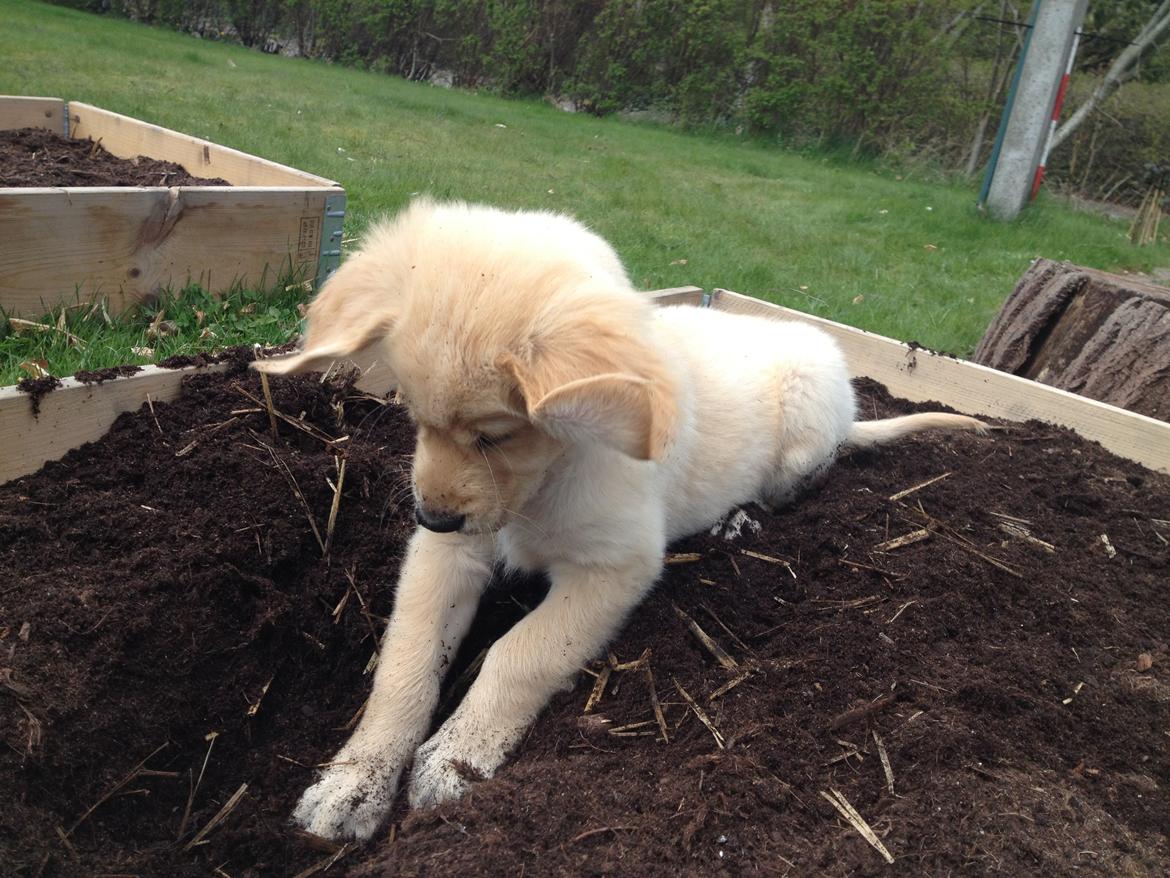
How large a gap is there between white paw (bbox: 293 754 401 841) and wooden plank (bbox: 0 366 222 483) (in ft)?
4.43

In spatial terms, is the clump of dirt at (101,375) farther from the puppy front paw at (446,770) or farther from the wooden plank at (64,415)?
the puppy front paw at (446,770)

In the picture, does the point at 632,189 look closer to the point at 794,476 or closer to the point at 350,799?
the point at 794,476

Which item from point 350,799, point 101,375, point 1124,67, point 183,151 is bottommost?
point 350,799

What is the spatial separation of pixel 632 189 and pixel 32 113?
646 cm

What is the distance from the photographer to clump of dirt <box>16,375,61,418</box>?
286 centimetres

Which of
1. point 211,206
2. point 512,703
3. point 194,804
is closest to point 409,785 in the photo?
point 512,703

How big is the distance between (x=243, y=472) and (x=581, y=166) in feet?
33.1

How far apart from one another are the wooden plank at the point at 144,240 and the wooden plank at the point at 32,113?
2781 mm

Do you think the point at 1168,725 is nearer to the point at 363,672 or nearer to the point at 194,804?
the point at 363,672

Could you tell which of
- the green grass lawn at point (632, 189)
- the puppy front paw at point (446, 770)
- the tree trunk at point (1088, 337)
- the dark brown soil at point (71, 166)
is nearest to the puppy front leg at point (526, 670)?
the puppy front paw at point (446, 770)

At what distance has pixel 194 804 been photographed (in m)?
2.42

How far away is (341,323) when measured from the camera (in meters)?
2.30

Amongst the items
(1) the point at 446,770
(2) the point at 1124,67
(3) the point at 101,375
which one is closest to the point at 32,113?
(3) the point at 101,375

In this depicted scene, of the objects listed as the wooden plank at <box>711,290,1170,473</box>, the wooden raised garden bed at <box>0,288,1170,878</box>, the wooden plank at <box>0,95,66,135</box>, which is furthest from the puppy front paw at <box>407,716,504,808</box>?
the wooden plank at <box>0,95,66,135</box>
